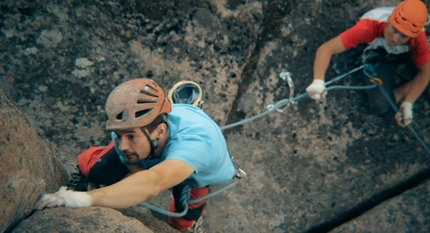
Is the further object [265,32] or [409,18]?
[265,32]

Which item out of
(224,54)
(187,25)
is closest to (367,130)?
(224,54)

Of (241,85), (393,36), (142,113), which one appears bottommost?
(241,85)

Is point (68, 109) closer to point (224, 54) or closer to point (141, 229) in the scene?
point (224, 54)

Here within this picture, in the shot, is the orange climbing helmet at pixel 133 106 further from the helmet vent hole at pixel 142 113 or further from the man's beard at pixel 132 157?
the man's beard at pixel 132 157

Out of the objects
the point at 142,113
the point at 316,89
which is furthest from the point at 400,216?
the point at 142,113

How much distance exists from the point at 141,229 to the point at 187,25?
1.89 meters

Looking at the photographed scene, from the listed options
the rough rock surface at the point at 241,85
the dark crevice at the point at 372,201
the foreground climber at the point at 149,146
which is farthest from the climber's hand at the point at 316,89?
the foreground climber at the point at 149,146

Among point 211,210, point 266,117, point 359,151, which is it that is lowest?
point 211,210

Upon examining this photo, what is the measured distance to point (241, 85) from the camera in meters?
4.27

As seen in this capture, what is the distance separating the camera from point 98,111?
12.7 feet

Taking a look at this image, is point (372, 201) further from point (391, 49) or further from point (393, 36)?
point (393, 36)

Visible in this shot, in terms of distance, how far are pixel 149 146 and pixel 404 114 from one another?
2.55m

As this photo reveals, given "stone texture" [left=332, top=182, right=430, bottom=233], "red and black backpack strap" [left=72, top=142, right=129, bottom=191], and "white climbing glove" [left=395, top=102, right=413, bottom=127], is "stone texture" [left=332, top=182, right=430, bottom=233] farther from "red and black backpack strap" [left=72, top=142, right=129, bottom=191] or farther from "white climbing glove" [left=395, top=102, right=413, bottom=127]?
"red and black backpack strap" [left=72, top=142, right=129, bottom=191]

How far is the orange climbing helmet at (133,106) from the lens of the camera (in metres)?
2.56
